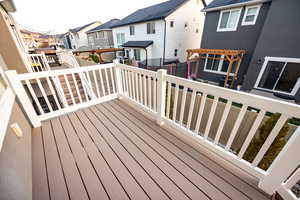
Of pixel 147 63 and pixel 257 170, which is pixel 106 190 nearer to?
pixel 257 170

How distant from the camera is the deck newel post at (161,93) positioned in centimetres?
196

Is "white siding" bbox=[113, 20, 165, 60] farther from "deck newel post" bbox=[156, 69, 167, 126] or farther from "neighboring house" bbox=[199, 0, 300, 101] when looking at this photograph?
"deck newel post" bbox=[156, 69, 167, 126]

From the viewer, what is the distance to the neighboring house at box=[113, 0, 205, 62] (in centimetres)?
998

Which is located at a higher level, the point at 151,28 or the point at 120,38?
the point at 151,28

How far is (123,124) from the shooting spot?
2363 mm

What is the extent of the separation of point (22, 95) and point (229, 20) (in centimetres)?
904

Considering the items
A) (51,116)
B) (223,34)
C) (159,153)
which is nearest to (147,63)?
(223,34)

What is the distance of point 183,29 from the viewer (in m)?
11.1

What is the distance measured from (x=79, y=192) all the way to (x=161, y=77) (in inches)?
71.4

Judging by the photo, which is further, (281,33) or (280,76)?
(280,76)

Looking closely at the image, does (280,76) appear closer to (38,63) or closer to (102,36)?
(38,63)

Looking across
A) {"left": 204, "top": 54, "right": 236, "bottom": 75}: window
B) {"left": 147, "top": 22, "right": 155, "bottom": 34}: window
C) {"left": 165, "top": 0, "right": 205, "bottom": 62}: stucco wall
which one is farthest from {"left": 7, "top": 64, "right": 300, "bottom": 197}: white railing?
{"left": 147, "top": 22, "right": 155, "bottom": 34}: window

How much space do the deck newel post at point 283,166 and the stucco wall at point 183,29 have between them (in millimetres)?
10668

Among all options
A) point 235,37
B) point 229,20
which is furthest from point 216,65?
point 229,20
